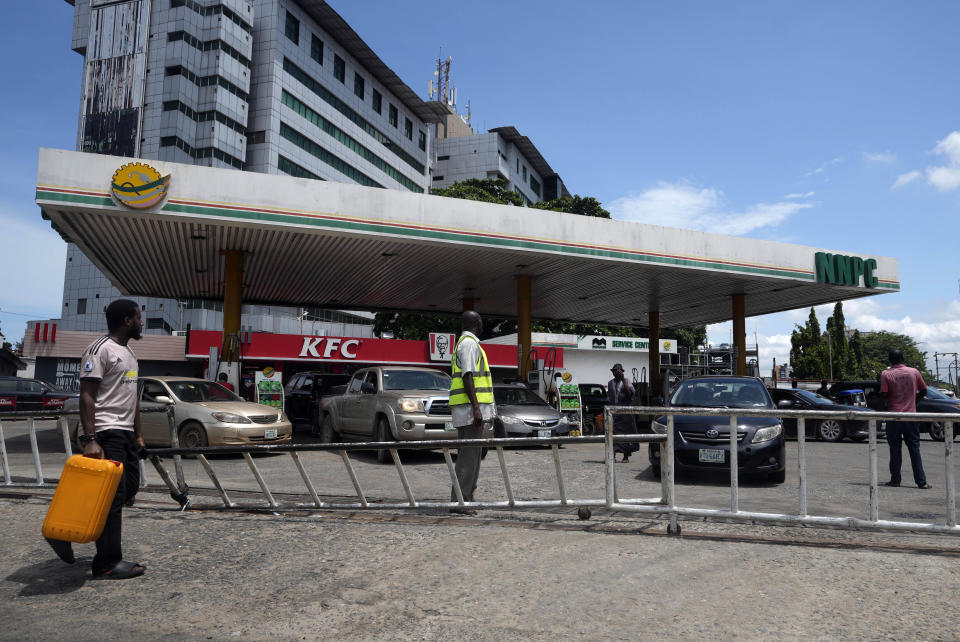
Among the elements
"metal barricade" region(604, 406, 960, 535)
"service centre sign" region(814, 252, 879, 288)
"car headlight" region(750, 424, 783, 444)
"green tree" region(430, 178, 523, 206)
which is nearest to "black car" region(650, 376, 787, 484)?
"car headlight" region(750, 424, 783, 444)

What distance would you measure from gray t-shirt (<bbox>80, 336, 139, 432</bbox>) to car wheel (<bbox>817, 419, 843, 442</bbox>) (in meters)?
16.6

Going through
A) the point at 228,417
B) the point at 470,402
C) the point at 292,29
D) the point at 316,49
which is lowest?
the point at 228,417

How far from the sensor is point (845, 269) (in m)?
22.3

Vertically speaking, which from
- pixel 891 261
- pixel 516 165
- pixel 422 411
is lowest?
pixel 422 411

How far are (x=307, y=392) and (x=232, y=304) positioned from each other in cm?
348

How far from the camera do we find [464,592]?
407 cm

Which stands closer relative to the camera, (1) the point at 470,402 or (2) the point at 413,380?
(1) the point at 470,402

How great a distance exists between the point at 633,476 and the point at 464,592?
18.4ft

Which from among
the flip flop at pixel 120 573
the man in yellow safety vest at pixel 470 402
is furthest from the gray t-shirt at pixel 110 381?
the man in yellow safety vest at pixel 470 402

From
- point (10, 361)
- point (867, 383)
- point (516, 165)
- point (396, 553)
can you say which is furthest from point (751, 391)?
point (516, 165)

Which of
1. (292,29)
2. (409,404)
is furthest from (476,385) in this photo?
(292,29)

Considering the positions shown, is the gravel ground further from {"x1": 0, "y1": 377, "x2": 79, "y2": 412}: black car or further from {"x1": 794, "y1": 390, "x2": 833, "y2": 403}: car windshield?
{"x1": 0, "y1": 377, "x2": 79, "y2": 412}: black car

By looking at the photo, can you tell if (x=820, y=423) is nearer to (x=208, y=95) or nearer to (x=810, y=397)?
(x=810, y=397)

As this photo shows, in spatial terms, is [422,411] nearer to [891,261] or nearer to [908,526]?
[908,526]
